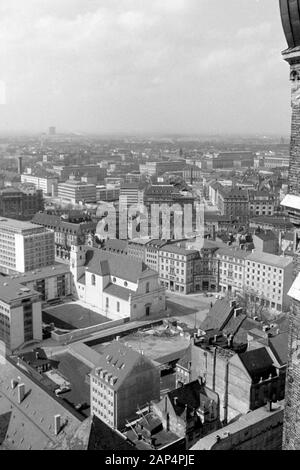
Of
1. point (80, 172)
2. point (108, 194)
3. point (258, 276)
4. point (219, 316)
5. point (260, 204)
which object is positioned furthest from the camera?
point (80, 172)

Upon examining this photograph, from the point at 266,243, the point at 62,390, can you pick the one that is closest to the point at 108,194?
the point at 266,243

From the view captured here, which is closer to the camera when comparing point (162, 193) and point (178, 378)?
point (178, 378)

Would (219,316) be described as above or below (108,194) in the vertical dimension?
below

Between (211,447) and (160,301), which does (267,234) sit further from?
(211,447)

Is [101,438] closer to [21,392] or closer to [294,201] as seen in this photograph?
[21,392]

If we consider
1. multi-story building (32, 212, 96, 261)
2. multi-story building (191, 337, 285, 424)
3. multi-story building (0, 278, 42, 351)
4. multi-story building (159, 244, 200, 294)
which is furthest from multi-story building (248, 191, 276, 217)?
multi-story building (191, 337, 285, 424)
